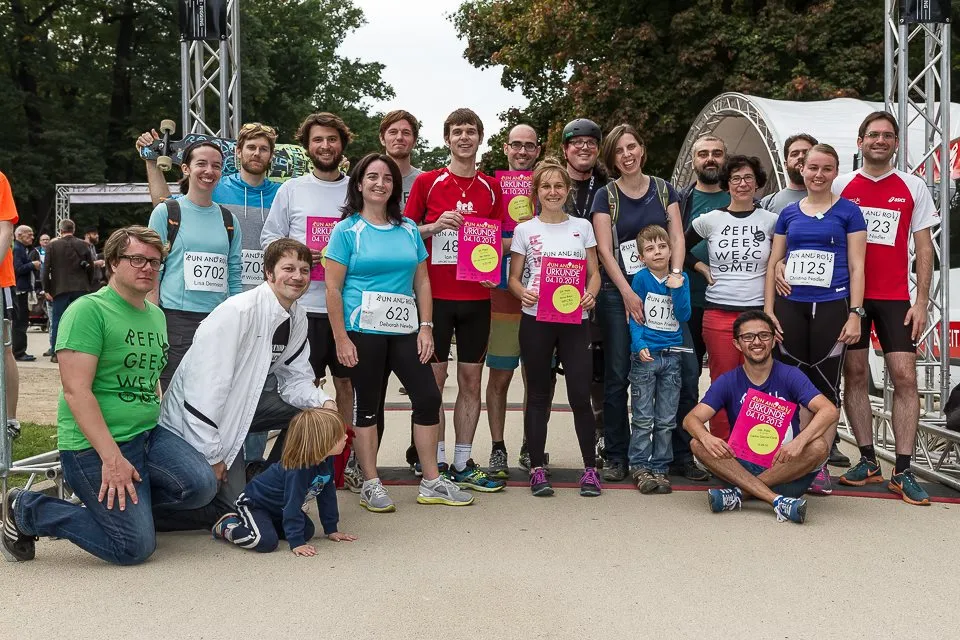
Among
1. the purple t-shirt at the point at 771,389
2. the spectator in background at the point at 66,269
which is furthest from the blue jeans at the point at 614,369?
the spectator in background at the point at 66,269

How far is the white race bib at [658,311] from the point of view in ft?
17.3

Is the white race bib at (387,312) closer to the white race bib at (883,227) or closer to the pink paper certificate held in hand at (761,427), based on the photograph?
the pink paper certificate held in hand at (761,427)

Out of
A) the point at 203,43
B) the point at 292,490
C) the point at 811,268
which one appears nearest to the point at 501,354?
the point at 811,268

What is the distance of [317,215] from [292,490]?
1.76 metres

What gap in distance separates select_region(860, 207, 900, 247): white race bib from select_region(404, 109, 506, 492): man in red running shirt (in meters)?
2.06

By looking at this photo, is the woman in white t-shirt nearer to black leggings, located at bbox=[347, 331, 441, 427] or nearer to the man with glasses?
the man with glasses

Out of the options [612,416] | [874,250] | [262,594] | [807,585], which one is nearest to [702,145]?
[874,250]

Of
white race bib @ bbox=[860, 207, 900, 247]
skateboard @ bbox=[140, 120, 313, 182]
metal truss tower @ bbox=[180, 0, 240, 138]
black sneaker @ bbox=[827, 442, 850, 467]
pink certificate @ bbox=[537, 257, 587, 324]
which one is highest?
metal truss tower @ bbox=[180, 0, 240, 138]

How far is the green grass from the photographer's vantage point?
6.02 m

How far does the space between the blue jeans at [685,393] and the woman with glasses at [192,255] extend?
101 inches

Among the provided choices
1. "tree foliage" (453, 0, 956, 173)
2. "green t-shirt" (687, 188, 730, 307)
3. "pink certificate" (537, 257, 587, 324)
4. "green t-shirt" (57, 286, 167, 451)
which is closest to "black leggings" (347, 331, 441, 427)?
Answer: "pink certificate" (537, 257, 587, 324)

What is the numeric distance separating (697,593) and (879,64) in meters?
16.9

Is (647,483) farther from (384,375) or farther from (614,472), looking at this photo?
(384,375)

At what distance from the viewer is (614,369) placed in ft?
17.9
